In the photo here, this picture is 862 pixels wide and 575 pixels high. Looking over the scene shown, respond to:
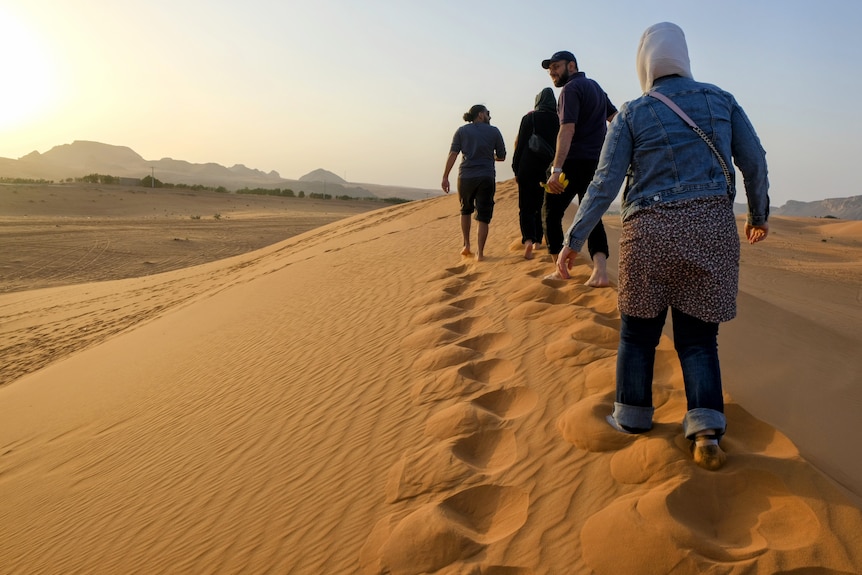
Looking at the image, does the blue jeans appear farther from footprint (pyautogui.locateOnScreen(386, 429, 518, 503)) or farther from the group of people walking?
footprint (pyautogui.locateOnScreen(386, 429, 518, 503))

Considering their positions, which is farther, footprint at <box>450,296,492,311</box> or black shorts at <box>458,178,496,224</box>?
black shorts at <box>458,178,496,224</box>

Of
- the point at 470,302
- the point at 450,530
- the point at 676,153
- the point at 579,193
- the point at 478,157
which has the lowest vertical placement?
the point at 450,530

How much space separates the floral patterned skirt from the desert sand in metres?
0.55

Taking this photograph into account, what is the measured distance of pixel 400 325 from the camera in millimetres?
5344

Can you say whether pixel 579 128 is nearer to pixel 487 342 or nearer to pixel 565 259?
pixel 487 342

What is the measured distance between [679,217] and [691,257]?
0.16 m

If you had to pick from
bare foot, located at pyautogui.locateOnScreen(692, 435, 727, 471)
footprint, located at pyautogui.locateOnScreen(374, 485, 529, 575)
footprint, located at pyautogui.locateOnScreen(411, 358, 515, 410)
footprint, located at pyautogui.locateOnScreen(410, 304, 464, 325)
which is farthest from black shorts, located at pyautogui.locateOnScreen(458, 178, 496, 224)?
bare foot, located at pyautogui.locateOnScreen(692, 435, 727, 471)

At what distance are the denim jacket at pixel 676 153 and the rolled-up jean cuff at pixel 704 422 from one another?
0.80m

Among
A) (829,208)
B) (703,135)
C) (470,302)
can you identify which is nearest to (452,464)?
(703,135)

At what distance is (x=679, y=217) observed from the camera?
2438mm

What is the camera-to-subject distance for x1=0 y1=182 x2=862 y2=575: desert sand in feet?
7.28

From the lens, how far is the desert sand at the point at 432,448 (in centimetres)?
222

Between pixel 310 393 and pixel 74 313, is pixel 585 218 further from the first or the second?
pixel 74 313

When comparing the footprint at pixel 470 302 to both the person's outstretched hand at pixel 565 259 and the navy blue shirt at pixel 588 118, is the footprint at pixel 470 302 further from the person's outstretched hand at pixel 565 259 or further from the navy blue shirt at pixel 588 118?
the person's outstretched hand at pixel 565 259
